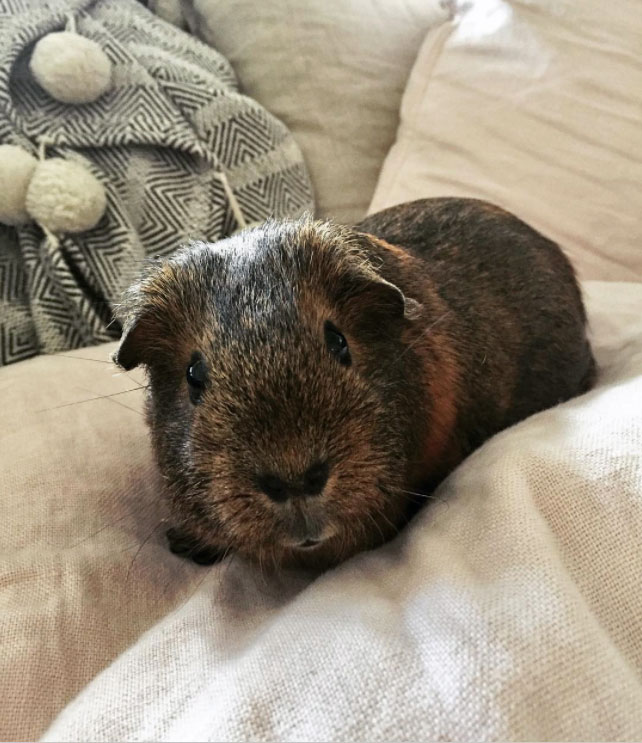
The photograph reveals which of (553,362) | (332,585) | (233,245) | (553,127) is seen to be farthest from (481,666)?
(553,127)

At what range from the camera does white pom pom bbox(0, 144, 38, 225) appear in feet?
5.62

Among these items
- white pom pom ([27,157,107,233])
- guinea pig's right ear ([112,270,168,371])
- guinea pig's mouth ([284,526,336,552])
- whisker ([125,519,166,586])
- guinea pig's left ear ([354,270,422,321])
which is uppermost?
guinea pig's left ear ([354,270,422,321])

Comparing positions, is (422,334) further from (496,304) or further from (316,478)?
(316,478)

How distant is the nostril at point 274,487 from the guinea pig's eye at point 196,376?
0.20 metres

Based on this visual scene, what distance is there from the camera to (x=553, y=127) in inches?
82.4

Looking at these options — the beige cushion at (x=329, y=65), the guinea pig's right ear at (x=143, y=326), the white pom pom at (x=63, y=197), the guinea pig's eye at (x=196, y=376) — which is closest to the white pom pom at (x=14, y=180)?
the white pom pom at (x=63, y=197)

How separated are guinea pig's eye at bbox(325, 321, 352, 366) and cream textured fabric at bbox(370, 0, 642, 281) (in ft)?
4.31

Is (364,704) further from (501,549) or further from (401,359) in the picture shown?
(401,359)

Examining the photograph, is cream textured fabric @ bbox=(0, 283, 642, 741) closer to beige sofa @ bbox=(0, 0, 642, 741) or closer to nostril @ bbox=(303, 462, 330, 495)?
beige sofa @ bbox=(0, 0, 642, 741)

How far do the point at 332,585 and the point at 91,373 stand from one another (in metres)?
0.91

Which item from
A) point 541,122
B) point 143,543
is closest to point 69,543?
point 143,543

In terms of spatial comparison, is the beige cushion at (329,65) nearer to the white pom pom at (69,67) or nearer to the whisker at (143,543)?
the white pom pom at (69,67)

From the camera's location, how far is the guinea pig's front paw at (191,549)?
119cm

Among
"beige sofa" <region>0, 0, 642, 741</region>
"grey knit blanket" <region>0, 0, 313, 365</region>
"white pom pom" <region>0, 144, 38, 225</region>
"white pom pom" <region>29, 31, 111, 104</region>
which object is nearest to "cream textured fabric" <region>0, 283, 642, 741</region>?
"beige sofa" <region>0, 0, 642, 741</region>
